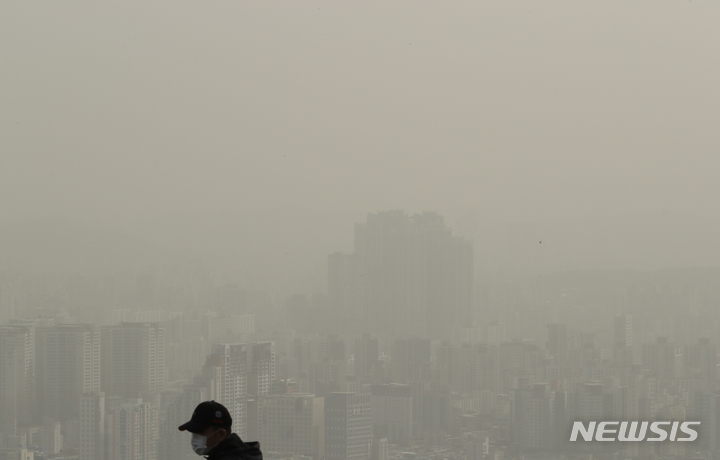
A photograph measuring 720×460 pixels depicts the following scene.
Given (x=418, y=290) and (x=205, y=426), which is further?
(x=418, y=290)

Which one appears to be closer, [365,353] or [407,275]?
[365,353]

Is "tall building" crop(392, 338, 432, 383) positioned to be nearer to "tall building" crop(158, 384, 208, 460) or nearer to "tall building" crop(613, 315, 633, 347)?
"tall building" crop(613, 315, 633, 347)

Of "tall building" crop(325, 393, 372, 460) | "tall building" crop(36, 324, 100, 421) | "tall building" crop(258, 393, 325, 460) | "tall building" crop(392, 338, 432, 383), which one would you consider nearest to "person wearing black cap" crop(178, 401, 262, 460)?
"tall building" crop(258, 393, 325, 460)

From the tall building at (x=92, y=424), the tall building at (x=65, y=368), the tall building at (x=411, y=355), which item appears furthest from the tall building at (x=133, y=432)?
the tall building at (x=411, y=355)

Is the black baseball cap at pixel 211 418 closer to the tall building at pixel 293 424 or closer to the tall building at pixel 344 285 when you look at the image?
the tall building at pixel 293 424

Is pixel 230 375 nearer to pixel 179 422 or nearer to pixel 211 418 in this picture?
pixel 179 422

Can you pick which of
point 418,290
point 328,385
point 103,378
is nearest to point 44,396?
point 103,378

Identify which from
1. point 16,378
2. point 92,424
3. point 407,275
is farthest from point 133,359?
point 407,275

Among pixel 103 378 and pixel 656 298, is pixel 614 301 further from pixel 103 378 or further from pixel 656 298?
pixel 103 378
